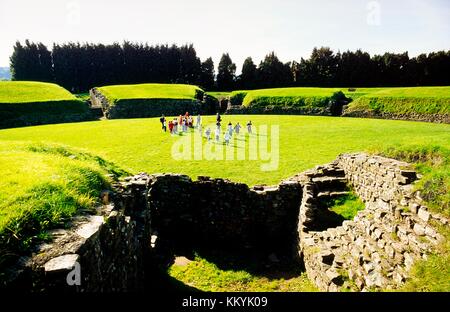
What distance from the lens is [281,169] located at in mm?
18500

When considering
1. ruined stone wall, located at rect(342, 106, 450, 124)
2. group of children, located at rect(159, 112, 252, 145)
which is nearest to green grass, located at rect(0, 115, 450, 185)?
group of children, located at rect(159, 112, 252, 145)

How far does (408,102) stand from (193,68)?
70568 millimetres

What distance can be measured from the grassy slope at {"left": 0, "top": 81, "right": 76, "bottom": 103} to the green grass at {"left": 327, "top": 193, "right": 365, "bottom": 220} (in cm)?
5435

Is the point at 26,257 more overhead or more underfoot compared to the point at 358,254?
more overhead

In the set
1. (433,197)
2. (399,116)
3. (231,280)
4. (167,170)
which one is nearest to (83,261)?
(231,280)

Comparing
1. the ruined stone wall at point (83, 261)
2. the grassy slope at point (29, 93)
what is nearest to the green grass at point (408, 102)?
the ruined stone wall at point (83, 261)

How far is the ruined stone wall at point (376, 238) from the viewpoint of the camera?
8.14 meters

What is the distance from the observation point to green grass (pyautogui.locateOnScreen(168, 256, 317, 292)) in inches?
410

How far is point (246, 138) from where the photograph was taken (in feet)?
94.0

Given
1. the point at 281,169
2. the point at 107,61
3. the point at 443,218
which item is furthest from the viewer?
the point at 107,61
